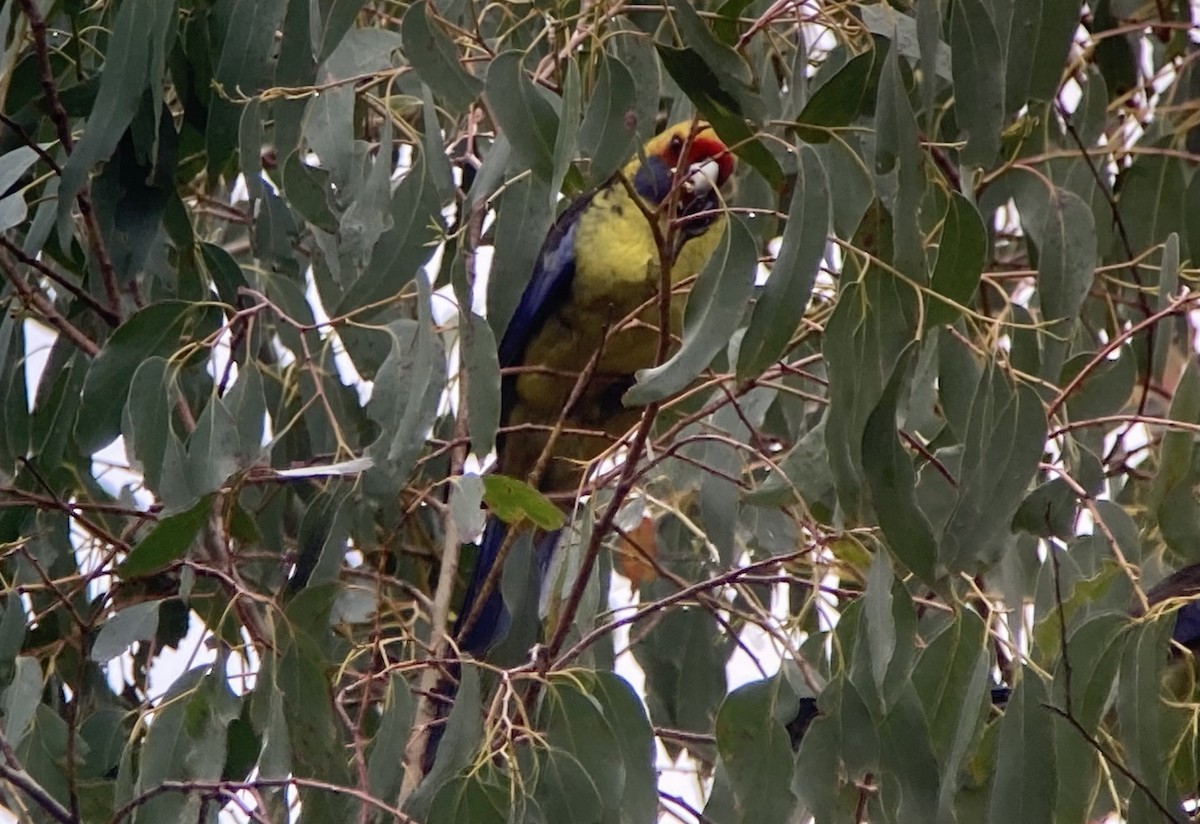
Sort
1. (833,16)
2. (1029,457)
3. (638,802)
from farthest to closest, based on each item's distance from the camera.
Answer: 1. (833,16)
2. (638,802)
3. (1029,457)

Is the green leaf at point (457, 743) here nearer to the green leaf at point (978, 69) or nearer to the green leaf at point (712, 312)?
the green leaf at point (712, 312)

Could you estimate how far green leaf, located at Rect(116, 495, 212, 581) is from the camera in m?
1.23

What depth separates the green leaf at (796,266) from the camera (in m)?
1.13

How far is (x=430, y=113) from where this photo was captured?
1440mm

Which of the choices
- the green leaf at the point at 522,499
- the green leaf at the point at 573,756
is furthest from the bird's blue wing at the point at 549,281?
the green leaf at the point at 573,756

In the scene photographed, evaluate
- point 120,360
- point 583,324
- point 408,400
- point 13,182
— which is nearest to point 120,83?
point 13,182

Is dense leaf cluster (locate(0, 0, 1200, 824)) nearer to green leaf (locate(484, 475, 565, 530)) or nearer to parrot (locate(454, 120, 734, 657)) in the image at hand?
green leaf (locate(484, 475, 565, 530))

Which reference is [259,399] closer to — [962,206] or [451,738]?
[451,738]

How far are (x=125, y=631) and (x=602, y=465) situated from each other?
491mm

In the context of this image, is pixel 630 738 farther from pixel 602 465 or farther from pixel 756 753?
pixel 602 465

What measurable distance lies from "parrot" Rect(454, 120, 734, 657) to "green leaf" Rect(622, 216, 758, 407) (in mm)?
677

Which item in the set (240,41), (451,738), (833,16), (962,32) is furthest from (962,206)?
(240,41)

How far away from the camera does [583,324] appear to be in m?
2.06

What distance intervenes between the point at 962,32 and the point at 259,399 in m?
0.71
